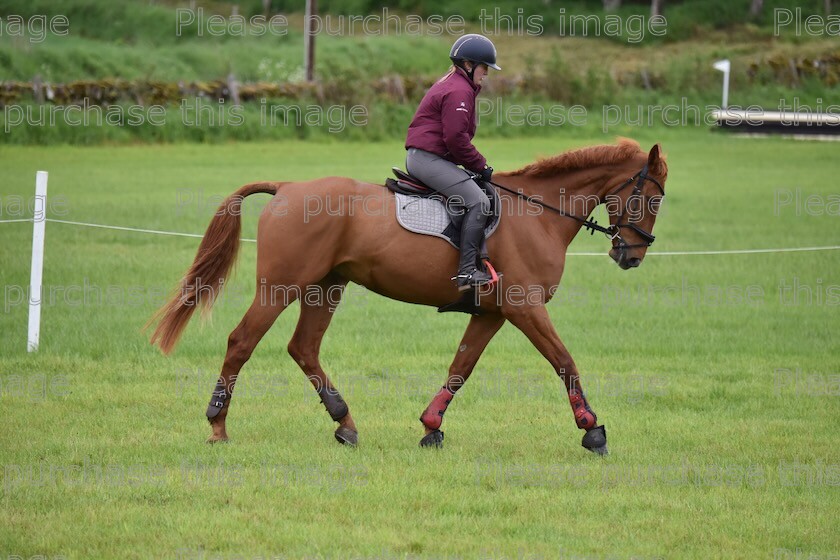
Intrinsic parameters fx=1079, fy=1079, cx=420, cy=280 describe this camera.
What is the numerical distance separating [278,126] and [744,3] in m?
32.3

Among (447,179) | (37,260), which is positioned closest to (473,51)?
(447,179)

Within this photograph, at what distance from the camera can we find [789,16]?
51.8m

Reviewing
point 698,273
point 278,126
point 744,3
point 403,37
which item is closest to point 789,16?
point 744,3

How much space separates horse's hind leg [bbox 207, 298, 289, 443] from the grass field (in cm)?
21

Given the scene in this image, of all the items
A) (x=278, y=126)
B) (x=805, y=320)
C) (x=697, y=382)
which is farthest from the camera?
(x=278, y=126)

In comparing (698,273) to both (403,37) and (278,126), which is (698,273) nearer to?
(278,126)

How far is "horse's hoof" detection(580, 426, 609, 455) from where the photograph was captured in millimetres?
7555

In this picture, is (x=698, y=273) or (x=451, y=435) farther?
(x=698, y=273)

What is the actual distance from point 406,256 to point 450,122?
0.99 m

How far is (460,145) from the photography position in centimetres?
754

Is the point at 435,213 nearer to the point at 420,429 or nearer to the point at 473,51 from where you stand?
the point at 473,51

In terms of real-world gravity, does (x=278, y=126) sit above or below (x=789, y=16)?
below

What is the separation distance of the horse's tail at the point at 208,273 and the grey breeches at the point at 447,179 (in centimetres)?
104

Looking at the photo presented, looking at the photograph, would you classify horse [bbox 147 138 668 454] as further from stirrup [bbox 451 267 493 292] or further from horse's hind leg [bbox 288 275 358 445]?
stirrup [bbox 451 267 493 292]
